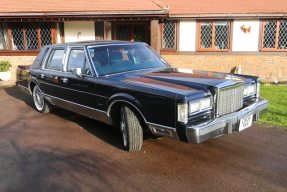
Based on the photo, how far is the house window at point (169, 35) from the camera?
1355 centimetres

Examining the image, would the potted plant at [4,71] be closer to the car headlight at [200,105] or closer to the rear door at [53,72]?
the rear door at [53,72]

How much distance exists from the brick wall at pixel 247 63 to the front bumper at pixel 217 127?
869 cm

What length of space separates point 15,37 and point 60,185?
37.1 ft

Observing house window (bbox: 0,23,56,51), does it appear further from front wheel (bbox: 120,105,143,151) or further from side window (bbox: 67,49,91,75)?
front wheel (bbox: 120,105,143,151)

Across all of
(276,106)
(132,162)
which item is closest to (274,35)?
(276,106)

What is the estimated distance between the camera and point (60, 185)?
3.94 metres

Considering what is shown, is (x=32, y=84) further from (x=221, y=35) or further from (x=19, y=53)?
(x=221, y=35)

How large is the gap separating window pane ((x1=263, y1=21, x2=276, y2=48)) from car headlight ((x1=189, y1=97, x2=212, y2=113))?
9.80m

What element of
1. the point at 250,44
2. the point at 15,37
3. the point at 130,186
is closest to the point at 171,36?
the point at 250,44

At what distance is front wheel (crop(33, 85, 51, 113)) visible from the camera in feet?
24.3

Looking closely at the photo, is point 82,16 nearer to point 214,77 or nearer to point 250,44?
point 250,44

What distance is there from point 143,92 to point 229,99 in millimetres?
1247

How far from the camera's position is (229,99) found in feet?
15.0

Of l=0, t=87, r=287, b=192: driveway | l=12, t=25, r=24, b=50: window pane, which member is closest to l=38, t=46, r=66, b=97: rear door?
l=0, t=87, r=287, b=192: driveway
